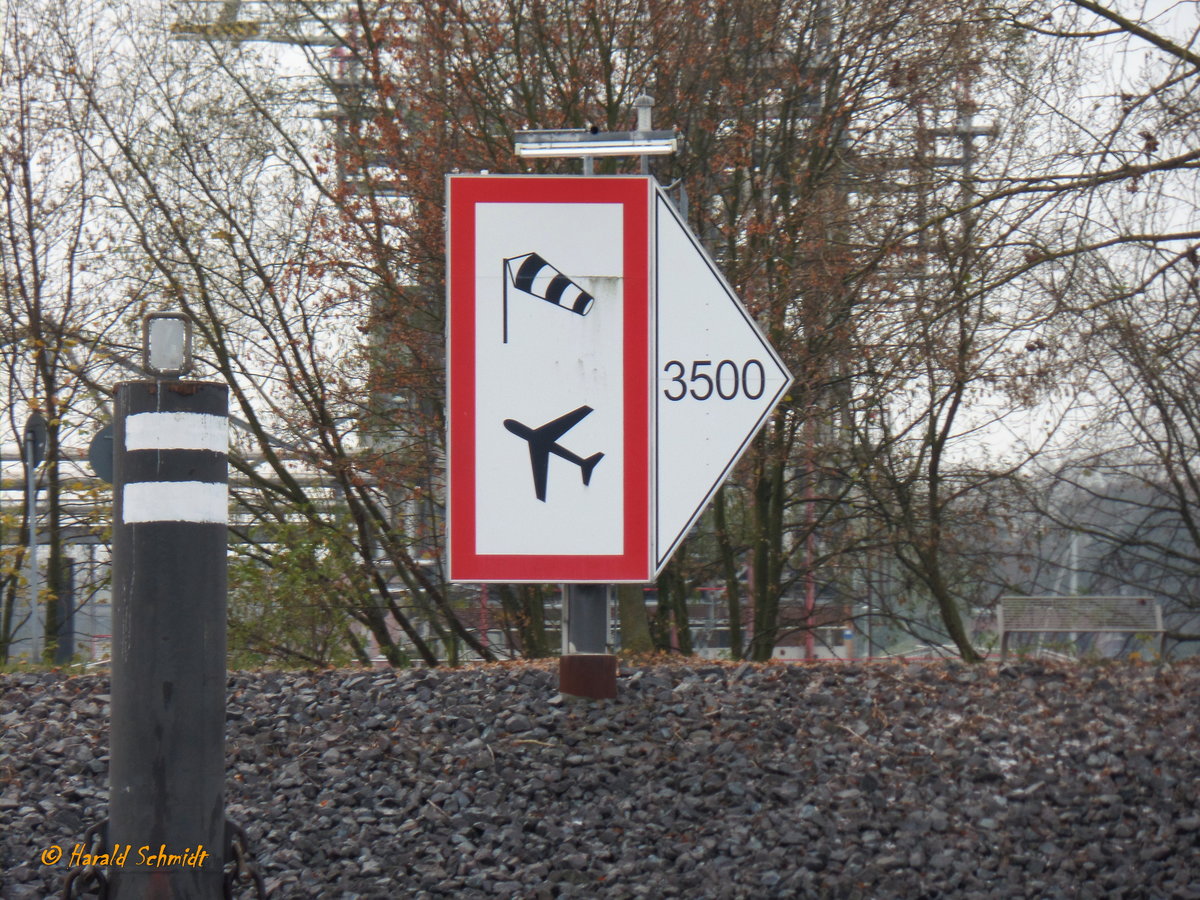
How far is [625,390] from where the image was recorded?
18.4 ft

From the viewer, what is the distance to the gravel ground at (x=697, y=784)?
4.22 metres

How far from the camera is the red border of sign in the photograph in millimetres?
5605

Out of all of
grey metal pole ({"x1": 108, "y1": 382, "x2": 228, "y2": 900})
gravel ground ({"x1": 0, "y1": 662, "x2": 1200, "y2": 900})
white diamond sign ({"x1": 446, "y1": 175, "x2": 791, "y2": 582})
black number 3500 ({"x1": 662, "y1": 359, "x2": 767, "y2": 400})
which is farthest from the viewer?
white diamond sign ({"x1": 446, "y1": 175, "x2": 791, "y2": 582})

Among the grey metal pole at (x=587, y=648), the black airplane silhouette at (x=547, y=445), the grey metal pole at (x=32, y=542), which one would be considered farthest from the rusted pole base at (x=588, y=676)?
the grey metal pole at (x=32, y=542)

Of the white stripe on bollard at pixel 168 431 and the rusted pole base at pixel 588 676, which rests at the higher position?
the white stripe on bollard at pixel 168 431

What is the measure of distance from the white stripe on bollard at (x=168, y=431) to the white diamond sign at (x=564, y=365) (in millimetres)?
2814

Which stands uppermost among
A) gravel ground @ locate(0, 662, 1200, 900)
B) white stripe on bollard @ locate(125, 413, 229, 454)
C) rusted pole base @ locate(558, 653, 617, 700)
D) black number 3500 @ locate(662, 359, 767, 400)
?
black number 3500 @ locate(662, 359, 767, 400)

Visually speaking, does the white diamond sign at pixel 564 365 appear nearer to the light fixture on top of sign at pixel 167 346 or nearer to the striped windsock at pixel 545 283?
the striped windsock at pixel 545 283

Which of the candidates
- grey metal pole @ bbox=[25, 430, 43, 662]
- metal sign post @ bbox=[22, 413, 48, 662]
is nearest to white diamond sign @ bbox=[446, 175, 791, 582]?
grey metal pole @ bbox=[25, 430, 43, 662]

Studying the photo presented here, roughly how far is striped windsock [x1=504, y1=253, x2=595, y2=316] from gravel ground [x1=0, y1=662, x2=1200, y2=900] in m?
1.70

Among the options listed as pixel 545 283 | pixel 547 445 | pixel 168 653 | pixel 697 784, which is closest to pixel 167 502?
pixel 168 653

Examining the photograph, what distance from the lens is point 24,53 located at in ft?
56.7

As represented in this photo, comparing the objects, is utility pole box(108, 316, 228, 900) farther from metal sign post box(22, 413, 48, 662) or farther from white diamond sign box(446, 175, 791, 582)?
metal sign post box(22, 413, 48, 662)

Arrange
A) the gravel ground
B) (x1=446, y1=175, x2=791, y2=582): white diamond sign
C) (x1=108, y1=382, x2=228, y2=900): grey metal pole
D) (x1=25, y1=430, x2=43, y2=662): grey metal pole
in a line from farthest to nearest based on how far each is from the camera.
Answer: (x1=25, y1=430, x2=43, y2=662): grey metal pole, (x1=446, y1=175, x2=791, y2=582): white diamond sign, the gravel ground, (x1=108, y1=382, x2=228, y2=900): grey metal pole
